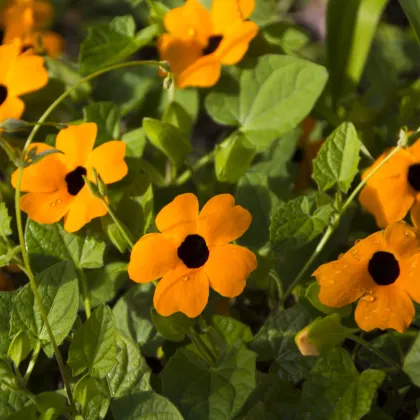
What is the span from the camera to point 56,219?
98 cm

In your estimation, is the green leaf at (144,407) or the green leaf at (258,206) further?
the green leaf at (258,206)

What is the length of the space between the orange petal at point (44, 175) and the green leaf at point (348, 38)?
649mm

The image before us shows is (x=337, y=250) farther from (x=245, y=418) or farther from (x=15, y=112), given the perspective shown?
(x=15, y=112)

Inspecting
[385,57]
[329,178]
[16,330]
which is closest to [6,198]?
[16,330]

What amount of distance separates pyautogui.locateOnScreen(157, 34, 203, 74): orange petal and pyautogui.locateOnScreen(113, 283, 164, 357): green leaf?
0.39 metres

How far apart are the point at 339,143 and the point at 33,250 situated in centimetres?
Answer: 47

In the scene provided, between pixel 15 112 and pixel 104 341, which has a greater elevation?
pixel 15 112

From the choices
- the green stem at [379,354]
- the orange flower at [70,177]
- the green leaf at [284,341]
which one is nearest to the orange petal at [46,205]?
the orange flower at [70,177]

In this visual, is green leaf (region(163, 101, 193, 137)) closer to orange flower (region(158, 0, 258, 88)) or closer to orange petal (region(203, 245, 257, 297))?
orange flower (region(158, 0, 258, 88))

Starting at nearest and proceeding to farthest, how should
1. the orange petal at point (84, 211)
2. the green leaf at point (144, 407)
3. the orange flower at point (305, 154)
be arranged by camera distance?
the green leaf at point (144, 407)
the orange petal at point (84, 211)
the orange flower at point (305, 154)

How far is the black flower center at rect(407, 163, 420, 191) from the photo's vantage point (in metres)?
1.00

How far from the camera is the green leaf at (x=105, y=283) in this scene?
1052mm

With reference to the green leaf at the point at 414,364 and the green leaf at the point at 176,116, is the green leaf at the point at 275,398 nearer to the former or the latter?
the green leaf at the point at 414,364

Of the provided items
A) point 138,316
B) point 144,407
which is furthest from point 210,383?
point 138,316
